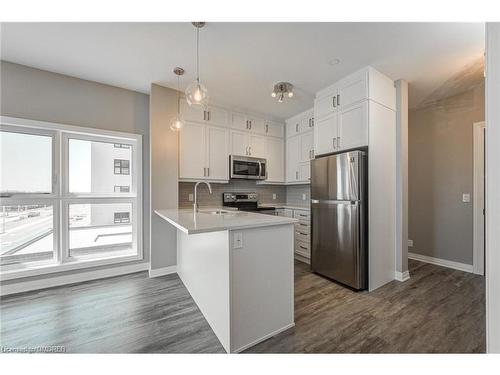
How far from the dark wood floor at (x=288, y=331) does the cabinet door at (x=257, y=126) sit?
2705 millimetres

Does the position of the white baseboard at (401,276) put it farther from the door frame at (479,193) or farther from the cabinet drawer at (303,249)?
the cabinet drawer at (303,249)

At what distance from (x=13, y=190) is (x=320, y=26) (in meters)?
3.76

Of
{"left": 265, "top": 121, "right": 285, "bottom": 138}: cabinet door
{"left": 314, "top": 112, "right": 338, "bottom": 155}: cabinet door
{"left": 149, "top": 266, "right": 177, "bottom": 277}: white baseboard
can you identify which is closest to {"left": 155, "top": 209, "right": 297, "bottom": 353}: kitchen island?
{"left": 149, "top": 266, "right": 177, "bottom": 277}: white baseboard

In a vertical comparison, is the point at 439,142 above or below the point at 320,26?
below

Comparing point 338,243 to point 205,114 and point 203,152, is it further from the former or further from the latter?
point 205,114

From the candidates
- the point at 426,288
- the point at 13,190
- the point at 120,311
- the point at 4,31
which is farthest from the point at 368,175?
the point at 13,190

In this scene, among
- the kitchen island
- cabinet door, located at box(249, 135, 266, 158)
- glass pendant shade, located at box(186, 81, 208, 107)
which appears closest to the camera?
the kitchen island

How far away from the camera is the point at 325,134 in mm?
2947

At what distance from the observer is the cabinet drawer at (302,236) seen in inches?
132

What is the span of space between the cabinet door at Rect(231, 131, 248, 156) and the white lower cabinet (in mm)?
121

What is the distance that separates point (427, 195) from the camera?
134 inches

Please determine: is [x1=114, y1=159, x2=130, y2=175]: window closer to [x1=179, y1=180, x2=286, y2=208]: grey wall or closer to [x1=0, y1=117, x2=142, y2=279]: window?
[x1=0, y1=117, x2=142, y2=279]: window

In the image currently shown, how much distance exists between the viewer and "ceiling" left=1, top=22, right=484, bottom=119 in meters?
1.83

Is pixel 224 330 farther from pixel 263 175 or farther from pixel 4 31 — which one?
pixel 4 31
